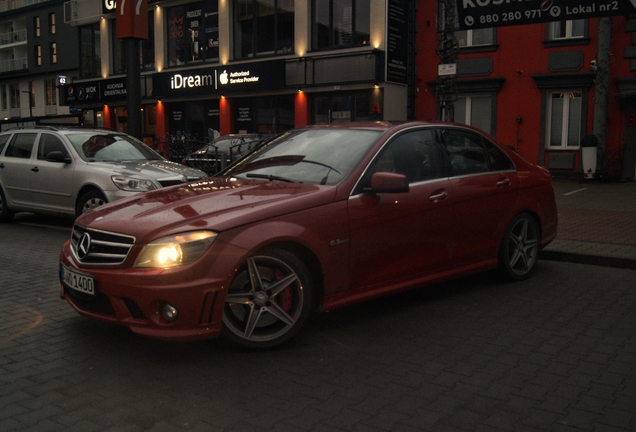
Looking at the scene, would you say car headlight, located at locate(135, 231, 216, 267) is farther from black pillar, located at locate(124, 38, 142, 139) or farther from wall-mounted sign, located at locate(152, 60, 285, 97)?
wall-mounted sign, located at locate(152, 60, 285, 97)

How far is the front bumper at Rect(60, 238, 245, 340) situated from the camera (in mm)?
4211

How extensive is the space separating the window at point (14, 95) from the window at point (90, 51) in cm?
2802

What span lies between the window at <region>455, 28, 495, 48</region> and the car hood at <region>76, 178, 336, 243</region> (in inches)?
703

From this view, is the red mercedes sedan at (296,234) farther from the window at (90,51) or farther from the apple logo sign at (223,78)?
the window at (90,51)

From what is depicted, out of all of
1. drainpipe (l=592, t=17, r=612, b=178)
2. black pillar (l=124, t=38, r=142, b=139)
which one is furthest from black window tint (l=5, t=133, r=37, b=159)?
drainpipe (l=592, t=17, r=612, b=178)

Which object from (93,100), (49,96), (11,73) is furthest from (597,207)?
(11,73)

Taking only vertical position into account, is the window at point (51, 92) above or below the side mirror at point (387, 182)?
above

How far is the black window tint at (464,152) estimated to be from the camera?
621 cm

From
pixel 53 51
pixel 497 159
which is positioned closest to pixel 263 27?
pixel 497 159

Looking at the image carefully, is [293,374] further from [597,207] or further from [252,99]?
[252,99]

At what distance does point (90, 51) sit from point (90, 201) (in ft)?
88.5

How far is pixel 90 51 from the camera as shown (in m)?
34.4

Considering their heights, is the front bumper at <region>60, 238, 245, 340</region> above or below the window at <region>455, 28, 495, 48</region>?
below

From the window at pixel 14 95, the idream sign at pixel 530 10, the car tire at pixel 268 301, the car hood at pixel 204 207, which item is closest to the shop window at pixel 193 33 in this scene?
the idream sign at pixel 530 10
